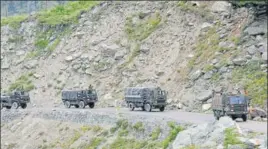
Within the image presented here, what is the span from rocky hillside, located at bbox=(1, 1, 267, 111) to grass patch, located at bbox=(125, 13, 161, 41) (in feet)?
0.40

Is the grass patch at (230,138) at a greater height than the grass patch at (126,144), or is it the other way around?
the grass patch at (230,138)

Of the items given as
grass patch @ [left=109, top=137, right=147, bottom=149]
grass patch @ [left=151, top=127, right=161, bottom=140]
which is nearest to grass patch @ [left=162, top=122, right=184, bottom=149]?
grass patch @ [left=151, top=127, right=161, bottom=140]

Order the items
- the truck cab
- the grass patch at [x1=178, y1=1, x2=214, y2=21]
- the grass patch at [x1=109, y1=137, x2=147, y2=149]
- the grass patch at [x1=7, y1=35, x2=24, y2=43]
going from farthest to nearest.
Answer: the grass patch at [x1=7, y1=35, x2=24, y2=43] → the grass patch at [x1=178, y1=1, x2=214, y2=21] → the truck cab → the grass patch at [x1=109, y1=137, x2=147, y2=149]

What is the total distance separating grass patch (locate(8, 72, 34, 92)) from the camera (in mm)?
67656

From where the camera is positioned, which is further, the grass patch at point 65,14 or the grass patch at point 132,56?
the grass patch at point 65,14

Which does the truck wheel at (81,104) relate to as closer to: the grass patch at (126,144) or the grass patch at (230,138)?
the grass patch at (126,144)

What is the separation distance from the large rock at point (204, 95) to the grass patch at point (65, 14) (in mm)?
28974

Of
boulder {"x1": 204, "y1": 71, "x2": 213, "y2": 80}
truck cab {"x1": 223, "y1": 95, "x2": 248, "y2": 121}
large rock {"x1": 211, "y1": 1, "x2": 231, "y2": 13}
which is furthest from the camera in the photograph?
large rock {"x1": 211, "y1": 1, "x2": 231, "y2": 13}

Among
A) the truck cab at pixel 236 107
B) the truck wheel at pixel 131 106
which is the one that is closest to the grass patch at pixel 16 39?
the truck wheel at pixel 131 106

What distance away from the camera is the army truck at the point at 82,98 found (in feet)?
180

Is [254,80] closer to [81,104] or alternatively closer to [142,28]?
[81,104]

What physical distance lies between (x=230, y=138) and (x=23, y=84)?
4619 centimetres

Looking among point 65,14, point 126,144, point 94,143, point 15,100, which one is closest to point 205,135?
point 126,144

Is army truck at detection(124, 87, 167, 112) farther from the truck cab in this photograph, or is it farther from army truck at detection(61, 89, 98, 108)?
the truck cab
